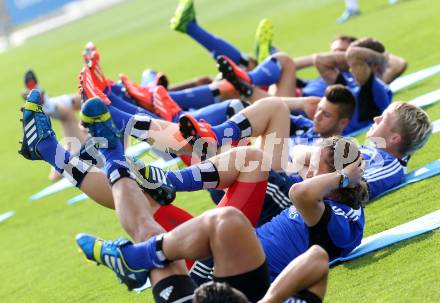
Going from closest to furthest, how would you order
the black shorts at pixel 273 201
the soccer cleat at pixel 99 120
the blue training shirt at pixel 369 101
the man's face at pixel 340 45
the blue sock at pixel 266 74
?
the soccer cleat at pixel 99 120, the black shorts at pixel 273 201, the blue training shirt at pixel 369 101, the blue sock at pixel 266 74, the man's face at pixel 340 45

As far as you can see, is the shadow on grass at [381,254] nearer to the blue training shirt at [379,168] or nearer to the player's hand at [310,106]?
the blue training shirt at [379,168]

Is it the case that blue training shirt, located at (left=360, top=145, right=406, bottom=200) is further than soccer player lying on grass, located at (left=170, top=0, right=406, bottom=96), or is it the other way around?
soccer player lying on grass, located at (left=170, top=0, right=406, bottom=96)

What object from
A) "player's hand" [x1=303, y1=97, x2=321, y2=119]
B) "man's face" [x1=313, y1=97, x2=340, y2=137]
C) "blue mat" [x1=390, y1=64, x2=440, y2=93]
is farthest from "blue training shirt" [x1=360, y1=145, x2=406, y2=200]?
"blue mat" [x1=390, y1=64, x2=440, y2=93]

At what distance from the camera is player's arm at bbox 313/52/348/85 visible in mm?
7547

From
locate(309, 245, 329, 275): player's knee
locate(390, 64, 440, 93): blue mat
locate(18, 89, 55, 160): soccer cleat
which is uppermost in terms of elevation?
locate(18, 89, 55, 160): soccer cleat

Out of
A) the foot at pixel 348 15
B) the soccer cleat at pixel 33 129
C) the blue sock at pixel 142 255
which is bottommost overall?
the foot at pixel 348 15

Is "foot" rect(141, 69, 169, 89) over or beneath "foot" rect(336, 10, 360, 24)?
over

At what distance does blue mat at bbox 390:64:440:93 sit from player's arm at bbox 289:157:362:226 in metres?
4.05

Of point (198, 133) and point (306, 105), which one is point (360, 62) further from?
point (198, 133)

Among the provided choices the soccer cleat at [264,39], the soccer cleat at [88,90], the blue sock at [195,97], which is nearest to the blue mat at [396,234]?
the soccer cleat at [88,90]

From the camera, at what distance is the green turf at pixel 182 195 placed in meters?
4.28

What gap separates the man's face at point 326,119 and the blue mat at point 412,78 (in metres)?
2.12

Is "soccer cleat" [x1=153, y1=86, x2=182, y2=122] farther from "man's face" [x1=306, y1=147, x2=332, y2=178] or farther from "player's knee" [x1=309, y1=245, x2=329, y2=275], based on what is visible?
"player's knee" [x1=309, y1=245, x2=329, y2=275]

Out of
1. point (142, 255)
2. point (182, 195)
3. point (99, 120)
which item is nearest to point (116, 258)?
point (142, 255)
